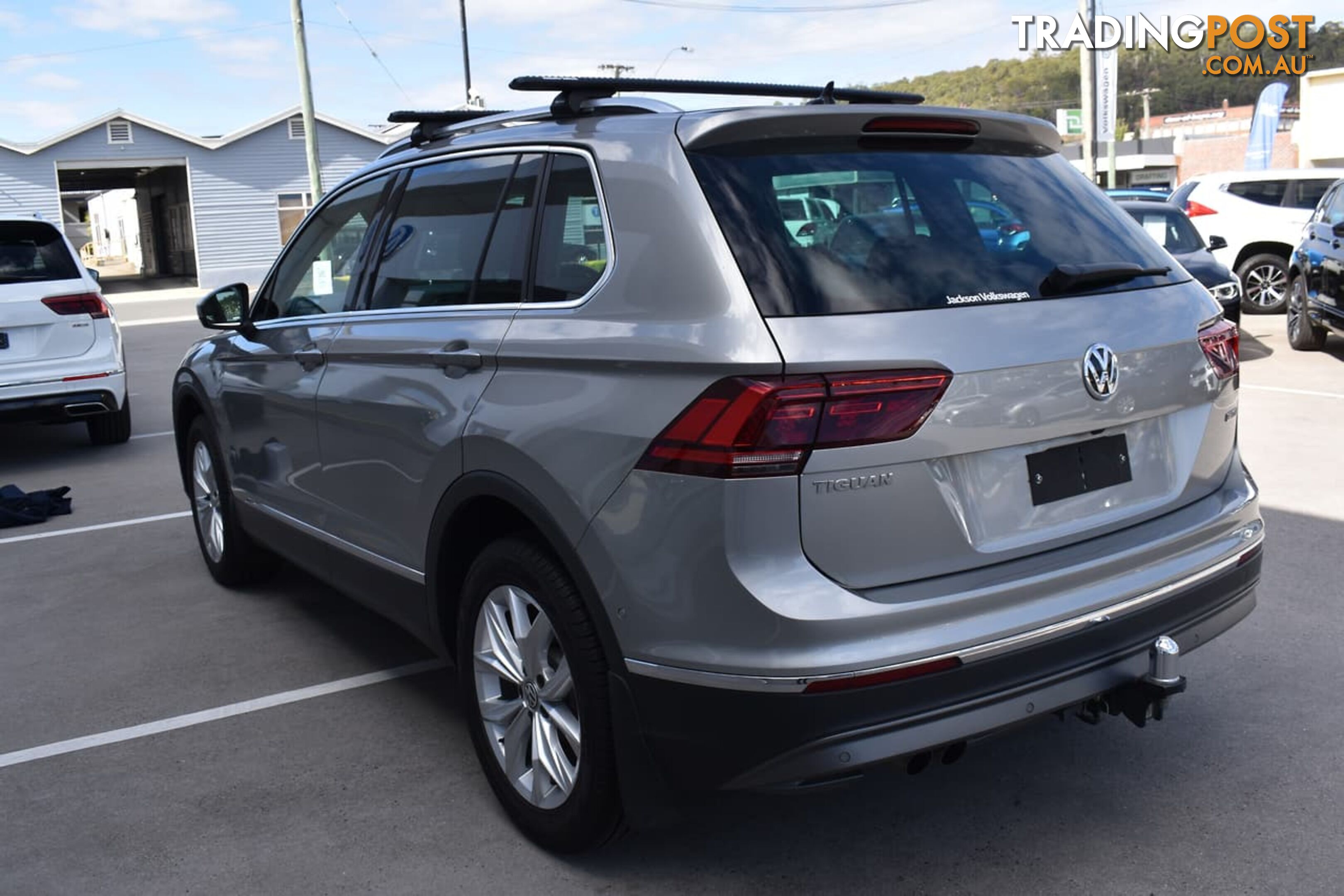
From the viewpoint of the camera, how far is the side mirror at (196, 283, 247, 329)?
513 cm

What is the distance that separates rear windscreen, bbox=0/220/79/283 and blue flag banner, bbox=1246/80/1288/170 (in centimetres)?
3288

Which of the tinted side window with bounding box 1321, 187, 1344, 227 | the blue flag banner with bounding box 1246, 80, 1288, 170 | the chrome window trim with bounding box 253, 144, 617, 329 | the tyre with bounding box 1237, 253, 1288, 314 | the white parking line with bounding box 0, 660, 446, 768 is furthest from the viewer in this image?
the blue flag banner with bounding box 1246, 80, 1288, 170

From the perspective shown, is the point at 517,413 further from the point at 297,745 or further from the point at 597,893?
the point at 297,745

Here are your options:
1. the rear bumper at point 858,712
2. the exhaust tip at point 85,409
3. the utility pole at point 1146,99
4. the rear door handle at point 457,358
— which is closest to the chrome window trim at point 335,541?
the rear door handle at point 457,358

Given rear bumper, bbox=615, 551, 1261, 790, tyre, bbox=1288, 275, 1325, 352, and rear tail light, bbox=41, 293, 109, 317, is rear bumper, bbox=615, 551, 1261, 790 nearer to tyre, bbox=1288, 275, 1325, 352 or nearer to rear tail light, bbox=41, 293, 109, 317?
rear tail light, bbox=41, 293, 109, 317

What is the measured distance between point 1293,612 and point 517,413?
330cm

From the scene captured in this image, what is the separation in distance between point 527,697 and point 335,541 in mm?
1333

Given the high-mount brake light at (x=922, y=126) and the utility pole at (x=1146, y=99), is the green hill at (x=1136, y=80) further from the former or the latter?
the high-mount brake light at (x=922, y=126)

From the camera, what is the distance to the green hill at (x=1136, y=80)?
271 feet

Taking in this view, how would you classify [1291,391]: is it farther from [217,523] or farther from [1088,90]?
[1088,90]

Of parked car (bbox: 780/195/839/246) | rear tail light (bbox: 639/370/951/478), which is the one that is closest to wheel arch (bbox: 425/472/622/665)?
rear tail light (bbox: 639/370/951/478)

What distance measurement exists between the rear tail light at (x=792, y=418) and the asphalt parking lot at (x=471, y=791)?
0.96 m

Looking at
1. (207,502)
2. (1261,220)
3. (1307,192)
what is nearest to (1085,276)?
(207,502)

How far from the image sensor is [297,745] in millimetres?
4027
